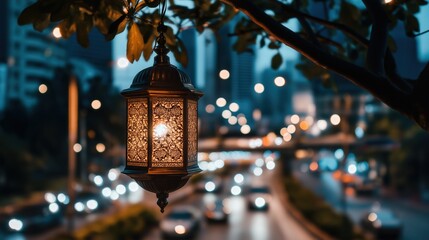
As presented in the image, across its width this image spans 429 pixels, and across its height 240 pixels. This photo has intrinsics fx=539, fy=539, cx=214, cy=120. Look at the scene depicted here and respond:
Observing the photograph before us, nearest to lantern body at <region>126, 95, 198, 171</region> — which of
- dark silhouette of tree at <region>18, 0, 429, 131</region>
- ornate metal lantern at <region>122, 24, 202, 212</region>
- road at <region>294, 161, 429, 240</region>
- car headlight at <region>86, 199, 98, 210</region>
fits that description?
ornate metal lantern at <region>122, 24, 202, 212</region>

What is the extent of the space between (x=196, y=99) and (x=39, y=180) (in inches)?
1037

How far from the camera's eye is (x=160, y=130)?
255 cm

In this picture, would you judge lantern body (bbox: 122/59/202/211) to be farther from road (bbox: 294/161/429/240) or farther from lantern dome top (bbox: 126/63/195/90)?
road (bbox: 294/161/429/240)

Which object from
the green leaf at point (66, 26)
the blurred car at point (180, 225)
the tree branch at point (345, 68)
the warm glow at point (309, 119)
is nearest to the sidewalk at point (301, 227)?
the blurred car at point (180, 225)

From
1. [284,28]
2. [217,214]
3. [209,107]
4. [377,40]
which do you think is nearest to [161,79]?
[284,28]

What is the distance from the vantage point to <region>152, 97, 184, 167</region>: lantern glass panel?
253 centimetres

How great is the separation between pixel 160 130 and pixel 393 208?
24350 mm

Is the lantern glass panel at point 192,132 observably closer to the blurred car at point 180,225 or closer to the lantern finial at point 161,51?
the lantern finial at point 161,51

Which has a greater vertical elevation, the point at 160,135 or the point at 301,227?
the point at 160,135

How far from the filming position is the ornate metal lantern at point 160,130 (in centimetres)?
251

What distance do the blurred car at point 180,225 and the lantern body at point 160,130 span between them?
12.9m

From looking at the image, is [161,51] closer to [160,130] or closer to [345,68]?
[160,130]

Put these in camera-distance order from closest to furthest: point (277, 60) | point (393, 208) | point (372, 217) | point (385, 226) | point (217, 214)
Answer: point (277, 60), point (385, 226), point (372, 217), point (217, 214), point (393, 208)

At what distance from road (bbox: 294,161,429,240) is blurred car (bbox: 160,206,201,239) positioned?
15.8ft
